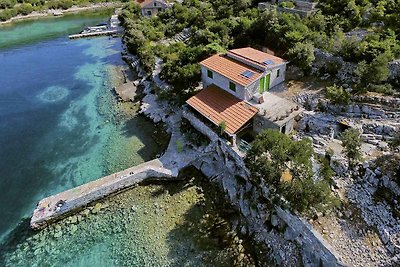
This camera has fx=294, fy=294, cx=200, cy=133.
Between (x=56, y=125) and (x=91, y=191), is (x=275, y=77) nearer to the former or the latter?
(x=91, y=191)

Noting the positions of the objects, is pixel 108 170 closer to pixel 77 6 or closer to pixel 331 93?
pixel 331 93

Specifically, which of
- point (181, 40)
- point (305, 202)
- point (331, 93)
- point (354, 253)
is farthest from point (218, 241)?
point (181, 40)

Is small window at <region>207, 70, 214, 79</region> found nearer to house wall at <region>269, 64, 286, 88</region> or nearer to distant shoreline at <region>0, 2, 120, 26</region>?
house wall at <region>269, 64, 286, 88</region>

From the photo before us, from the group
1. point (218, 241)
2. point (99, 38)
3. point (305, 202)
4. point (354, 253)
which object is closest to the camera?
point (354, 253)

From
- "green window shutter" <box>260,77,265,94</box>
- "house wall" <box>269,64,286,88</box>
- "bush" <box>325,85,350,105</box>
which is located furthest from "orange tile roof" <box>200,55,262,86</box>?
"bush" <box>325,85,350,105</box>

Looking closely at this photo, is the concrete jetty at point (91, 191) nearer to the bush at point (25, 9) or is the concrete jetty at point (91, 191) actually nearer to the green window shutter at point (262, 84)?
the green window shutter at point (262, 84)

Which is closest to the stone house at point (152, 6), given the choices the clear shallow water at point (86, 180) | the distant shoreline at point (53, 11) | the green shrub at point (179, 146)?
the clear shallow water at point (86, 180)
